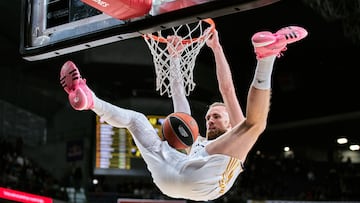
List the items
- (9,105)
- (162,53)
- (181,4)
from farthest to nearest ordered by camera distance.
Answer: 1. (9,105)
2. (162,53)
3. (181,4)

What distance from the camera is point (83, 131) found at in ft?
47.6

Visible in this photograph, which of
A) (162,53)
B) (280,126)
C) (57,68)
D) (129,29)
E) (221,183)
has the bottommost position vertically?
(221,183)

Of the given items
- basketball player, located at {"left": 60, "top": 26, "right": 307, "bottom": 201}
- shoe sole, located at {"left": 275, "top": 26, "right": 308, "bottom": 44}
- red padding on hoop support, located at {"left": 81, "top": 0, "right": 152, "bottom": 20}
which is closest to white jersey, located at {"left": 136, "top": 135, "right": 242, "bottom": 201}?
basketball player, located at {"left": 60, "top": 26, "right": 307, "bottom": 201}

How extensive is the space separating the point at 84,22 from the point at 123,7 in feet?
1.70

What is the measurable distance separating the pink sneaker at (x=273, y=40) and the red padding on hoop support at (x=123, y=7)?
0.89m

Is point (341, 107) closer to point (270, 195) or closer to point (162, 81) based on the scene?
point (270, 195)

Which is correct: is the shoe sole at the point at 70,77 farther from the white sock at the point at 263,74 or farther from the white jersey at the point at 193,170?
the white sock at the point at 263,74

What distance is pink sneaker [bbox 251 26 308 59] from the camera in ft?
15.6

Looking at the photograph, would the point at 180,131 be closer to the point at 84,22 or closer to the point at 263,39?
the point at 263,39

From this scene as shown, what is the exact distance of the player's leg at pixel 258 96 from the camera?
4773 mm

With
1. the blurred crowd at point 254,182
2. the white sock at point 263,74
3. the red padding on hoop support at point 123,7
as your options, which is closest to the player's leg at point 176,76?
the white sock at point 263,74

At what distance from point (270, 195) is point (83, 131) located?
4.43 m

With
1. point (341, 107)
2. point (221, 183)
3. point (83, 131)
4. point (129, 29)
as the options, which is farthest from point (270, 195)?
point (129, 29)

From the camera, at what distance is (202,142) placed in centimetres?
623
